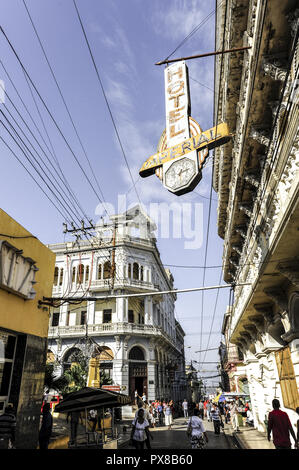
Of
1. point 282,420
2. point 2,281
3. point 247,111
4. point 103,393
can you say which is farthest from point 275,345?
point 2,281

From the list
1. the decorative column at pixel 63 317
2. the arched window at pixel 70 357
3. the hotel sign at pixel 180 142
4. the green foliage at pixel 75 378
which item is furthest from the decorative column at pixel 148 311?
the hotel sign at pixel 180 142

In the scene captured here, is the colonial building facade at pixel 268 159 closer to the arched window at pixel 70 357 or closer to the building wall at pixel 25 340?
the building wall at pixel 25 340

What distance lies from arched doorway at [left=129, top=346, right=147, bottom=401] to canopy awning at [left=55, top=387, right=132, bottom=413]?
66.1 feet

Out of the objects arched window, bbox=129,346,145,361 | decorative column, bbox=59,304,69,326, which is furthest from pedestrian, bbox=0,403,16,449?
decorative column, bbox=59,304,69,326

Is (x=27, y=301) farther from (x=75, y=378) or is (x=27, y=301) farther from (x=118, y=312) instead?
(x=118, y=312)

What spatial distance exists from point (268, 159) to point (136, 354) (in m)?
25.4

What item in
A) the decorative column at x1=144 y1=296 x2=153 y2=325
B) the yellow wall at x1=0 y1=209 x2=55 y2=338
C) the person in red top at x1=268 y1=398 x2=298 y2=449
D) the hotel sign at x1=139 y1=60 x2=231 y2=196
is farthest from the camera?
the decorative column at x1=144 y1=296 x2=153 y2=325

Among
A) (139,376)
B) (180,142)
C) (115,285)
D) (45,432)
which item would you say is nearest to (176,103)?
(180,142)

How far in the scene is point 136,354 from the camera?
2905cm

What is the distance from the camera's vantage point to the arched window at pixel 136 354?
28.7 metres

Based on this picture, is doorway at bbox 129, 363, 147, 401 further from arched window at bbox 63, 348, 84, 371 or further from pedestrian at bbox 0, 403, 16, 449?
pedestrian at bbox 0, 403, 16, 449

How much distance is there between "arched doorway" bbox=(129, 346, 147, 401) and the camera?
27950mm

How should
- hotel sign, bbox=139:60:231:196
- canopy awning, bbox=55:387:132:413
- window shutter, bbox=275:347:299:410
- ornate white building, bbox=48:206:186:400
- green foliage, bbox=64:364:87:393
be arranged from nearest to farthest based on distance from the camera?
1. hotel sign, bbox=139:60:231:196
2. canopy awning, bbox=55:387:132:413
3. window shutter, bbox=275:347:299:410
4. green foliage, bbox=64:364:87:393
5. ornate white building, bbox=48:206:186:400
